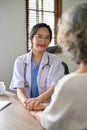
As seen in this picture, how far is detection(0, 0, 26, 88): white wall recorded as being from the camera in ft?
10.0

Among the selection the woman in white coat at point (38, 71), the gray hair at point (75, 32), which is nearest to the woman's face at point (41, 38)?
the woman in white coat at point (38, 71)

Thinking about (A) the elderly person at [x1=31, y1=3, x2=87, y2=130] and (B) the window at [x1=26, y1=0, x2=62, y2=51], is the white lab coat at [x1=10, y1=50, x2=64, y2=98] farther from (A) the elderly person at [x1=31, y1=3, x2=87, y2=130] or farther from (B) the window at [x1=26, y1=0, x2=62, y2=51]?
(B) the window at [x1=26, y1=0, x2=62, y2=51]

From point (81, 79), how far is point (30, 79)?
1281 mm

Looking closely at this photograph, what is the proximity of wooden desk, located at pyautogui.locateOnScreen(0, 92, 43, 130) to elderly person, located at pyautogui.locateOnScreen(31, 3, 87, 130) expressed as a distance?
47cm

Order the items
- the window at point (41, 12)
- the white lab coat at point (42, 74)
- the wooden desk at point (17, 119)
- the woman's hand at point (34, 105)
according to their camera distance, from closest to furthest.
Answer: the wooden desk at point (17, 119), the woman's hand at point (34, 105), the white lab coat at point (42, 74), the window at point (41, 12)

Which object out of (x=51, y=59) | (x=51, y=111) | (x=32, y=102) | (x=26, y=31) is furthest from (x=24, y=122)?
(x=26, y=31)

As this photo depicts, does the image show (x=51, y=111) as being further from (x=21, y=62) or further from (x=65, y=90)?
(x=21, y=62)

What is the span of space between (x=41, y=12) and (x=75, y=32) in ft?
9.90

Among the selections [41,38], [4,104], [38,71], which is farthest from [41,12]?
[4,104]

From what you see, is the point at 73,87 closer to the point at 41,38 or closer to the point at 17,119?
the point at 17,119

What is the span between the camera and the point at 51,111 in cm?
86

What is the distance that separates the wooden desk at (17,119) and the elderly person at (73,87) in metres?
0.47

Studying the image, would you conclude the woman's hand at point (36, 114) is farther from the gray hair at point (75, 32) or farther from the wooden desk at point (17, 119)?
the gray hair at point (75, 32)

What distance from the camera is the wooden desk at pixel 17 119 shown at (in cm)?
132
